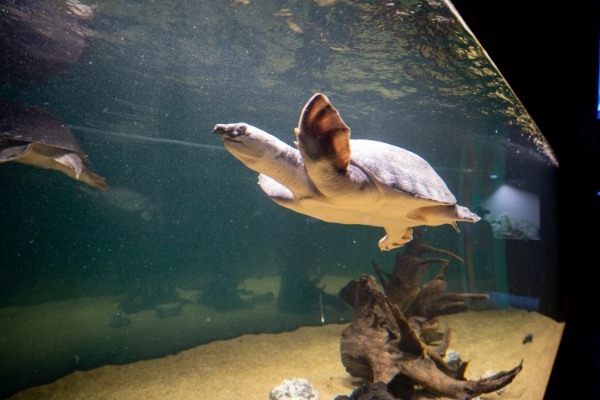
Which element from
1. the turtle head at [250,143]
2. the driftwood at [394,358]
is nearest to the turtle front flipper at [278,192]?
the turtle head at [250,143]

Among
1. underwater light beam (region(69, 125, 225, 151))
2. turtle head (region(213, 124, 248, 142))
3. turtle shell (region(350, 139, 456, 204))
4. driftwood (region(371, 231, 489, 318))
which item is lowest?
driftwood (region(371, 231, 489, 318))

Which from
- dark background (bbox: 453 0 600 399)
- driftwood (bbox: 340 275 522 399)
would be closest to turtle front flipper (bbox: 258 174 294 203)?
driftwood (bbox: 340 275 522 399)

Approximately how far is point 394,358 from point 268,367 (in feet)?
7.64

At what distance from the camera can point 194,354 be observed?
5508 millimetres

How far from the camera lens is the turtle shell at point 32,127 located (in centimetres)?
427

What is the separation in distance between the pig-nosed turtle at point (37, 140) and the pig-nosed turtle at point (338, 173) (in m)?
3.38

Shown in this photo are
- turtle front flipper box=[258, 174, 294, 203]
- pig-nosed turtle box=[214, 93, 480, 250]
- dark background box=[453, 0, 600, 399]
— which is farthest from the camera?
turtle front flipper box=[258, 174, 294, 203]

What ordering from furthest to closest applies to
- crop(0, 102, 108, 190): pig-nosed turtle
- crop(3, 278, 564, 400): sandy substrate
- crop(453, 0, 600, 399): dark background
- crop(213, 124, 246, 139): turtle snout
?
1. crop(0, 102, 108, 190): pig-nosed turtle
2. crop(3, 278, 564, 400): sandy substrate
3. crop(213, 124, 246, 139): turtle snout
4. crop(453, 0, 600, 399): dark background

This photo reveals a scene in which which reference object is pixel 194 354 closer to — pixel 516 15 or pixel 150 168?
pixel 516 15

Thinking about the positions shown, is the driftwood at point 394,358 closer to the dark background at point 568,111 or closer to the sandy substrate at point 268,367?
the sandy substrate at point 268,367

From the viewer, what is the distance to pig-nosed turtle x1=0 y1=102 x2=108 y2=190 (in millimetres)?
4219

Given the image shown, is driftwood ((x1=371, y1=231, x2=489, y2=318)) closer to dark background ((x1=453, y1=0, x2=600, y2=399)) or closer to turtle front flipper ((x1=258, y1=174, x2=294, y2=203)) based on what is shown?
dark background ((x1=453, y1=0, x2=600, y2=399))

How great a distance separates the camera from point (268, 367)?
4770mm

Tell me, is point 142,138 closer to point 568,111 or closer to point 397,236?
point 397,236
